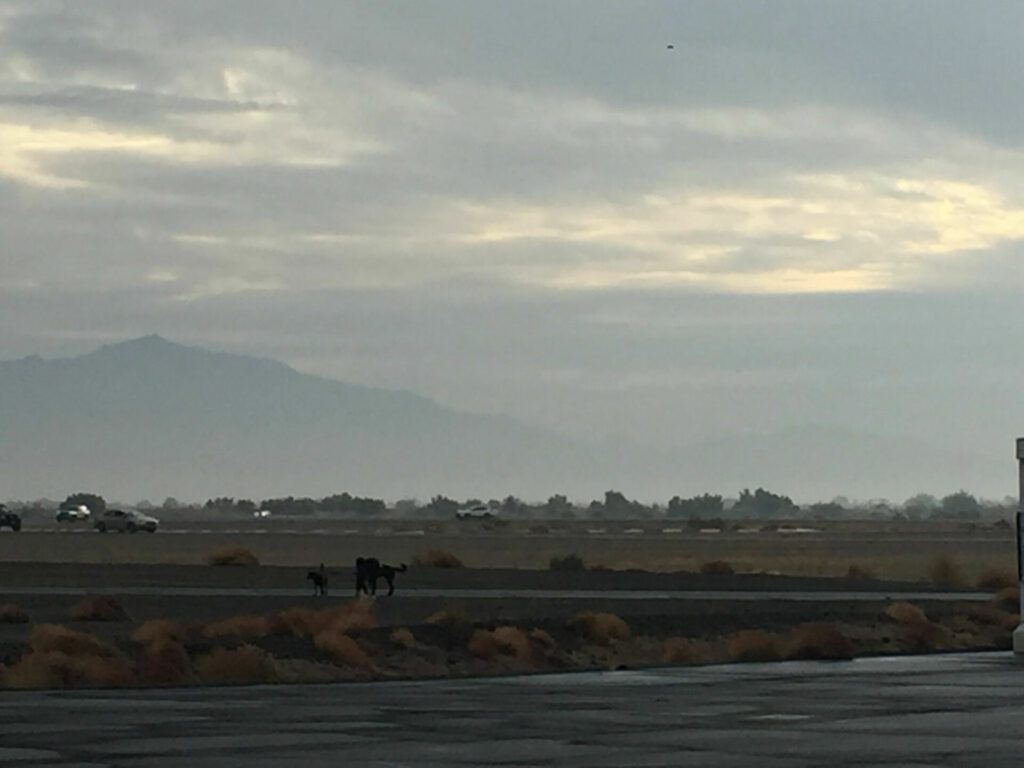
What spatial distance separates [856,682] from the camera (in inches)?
1072

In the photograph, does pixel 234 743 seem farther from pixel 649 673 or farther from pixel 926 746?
pixel 649 673

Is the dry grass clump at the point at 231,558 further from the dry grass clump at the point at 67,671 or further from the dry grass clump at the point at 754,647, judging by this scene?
the dry grass clump at the point at 67,671

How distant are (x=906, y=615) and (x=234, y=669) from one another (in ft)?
47.5

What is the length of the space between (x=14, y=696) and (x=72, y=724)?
13.2 feet

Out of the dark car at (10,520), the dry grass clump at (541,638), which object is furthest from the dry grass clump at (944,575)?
the dark car at (10,520)

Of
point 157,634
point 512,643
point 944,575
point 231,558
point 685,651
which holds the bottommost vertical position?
point 685,651

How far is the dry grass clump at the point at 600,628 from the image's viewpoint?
3806cm

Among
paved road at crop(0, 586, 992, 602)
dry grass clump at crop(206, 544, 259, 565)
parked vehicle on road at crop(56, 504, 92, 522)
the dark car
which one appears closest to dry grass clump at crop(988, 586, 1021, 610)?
paved road at crop(0, 586, 992, 602)

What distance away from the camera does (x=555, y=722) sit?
861 inches

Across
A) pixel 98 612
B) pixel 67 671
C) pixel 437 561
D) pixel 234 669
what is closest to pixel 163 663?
pixel 234 669

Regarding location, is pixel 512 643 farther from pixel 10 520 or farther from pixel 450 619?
pixel 10 520

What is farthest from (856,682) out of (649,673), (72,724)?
(72,724)

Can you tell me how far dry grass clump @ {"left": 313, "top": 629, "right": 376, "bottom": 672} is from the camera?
1308 inches

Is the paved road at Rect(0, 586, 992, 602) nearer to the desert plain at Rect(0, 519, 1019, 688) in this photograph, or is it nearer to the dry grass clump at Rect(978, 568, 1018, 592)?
the desert plain at Rect(0, 519, 1019, 688)
